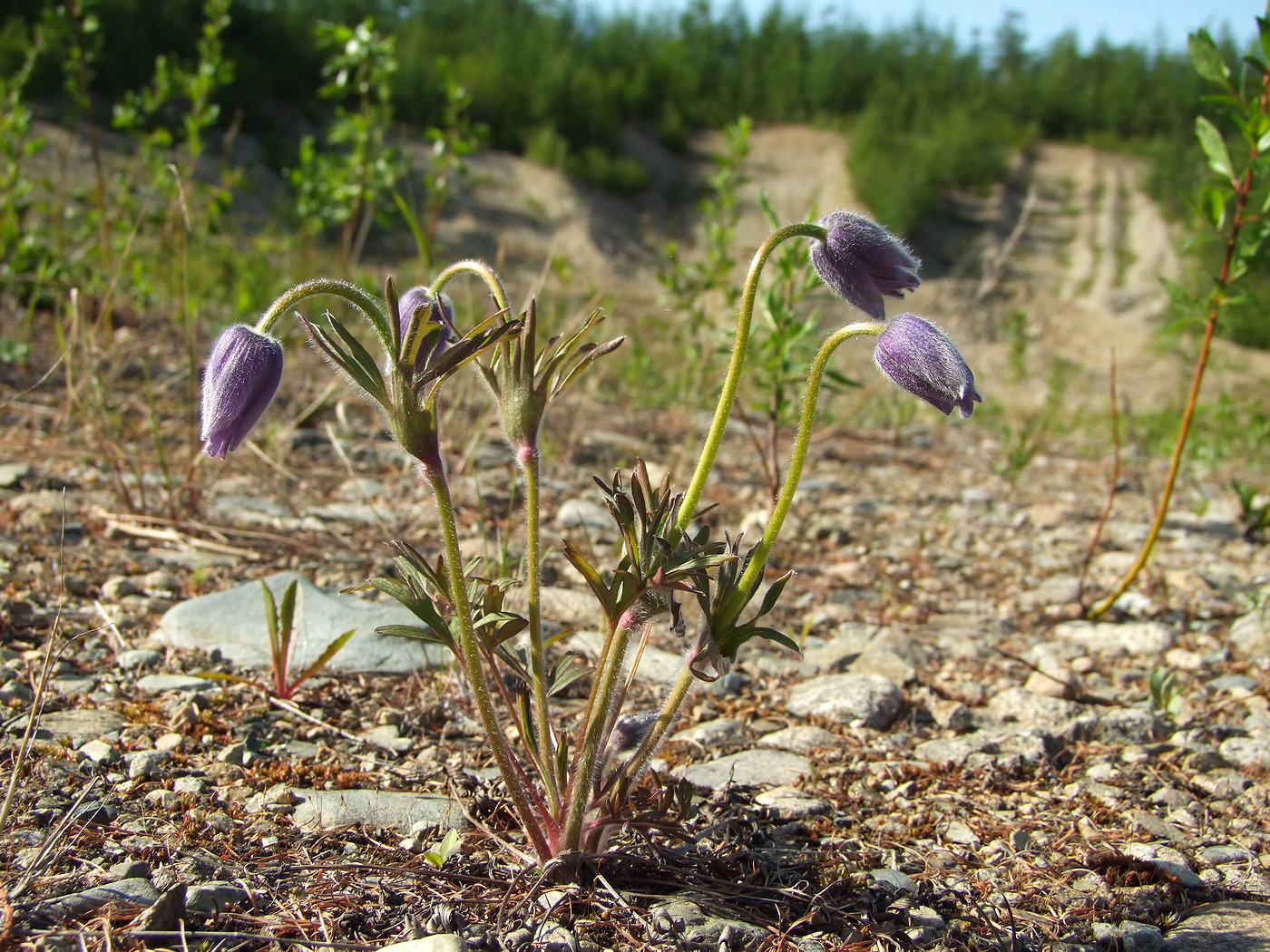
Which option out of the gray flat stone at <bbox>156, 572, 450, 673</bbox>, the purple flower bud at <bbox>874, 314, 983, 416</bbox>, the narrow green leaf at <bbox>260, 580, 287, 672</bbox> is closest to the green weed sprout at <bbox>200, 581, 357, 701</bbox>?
the narrow green leaf at <bbox>260, 580, 287, 672</bbox>

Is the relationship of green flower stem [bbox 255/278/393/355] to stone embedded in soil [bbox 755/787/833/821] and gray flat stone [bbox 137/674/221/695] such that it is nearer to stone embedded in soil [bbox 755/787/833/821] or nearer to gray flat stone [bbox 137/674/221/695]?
gray flat stone [bbox 137/674/221/695]

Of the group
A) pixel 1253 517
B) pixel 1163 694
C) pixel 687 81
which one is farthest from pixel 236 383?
pixel 687 81

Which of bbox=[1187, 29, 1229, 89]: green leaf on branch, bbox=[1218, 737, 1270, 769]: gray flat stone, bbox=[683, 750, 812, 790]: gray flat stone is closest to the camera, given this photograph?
bbox=[683, 750, 812, 790]: gray flat stone

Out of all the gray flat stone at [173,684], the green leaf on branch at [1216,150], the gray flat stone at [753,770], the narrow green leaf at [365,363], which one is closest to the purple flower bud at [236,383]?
the narrow green leaf at [365,363]

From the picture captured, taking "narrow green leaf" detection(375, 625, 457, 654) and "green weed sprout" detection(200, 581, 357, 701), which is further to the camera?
"green weed sprout" detection(200, 581, 357, 701)

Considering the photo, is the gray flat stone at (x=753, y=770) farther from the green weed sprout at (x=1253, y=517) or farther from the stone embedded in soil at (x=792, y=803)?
the green weed sprout at (x=1253, y=517)

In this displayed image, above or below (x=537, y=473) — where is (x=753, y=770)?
below

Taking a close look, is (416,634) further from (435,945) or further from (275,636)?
(275,636)
